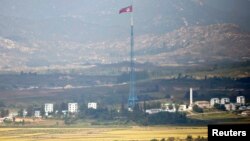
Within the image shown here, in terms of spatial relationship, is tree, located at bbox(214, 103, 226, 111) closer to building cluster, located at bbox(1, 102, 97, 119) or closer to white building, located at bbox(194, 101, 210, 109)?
white building, located at bbox(194, 101, 210, 109)

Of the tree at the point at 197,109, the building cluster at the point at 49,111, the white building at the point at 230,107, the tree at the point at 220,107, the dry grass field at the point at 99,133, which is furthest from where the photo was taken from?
the building cluster at the point at 49,111

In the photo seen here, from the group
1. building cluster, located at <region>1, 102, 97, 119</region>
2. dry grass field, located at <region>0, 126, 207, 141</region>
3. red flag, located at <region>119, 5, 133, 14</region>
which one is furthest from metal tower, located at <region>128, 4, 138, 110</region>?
dry grass field, located at <region>0, 126, 207, 141</region>

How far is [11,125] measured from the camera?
3578cm

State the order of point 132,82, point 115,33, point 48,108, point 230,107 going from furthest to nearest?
point 115,33
point 132,82
point 48,108
point 230,107

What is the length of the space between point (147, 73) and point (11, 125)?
390 inches

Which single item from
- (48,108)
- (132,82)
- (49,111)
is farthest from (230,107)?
(48,108)

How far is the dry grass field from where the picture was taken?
31.5 metres

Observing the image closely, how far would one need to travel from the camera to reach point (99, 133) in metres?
33.1

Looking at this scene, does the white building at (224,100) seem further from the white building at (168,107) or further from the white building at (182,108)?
the white building at (168,107)

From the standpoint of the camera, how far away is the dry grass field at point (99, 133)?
31.5m

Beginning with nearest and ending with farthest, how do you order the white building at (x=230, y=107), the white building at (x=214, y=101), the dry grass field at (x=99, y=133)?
the dry grass field at (x=99, y=133) < the white building at (x=230, y=107) < the white building at (x=214, y=101)

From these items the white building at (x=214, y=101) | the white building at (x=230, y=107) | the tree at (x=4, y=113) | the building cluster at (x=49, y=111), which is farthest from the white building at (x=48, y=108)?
the white building at (x=230, y=107)

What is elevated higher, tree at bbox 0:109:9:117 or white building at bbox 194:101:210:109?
white building at bbox 194:101:210:109

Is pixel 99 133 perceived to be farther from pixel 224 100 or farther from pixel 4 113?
pixel 224 100
